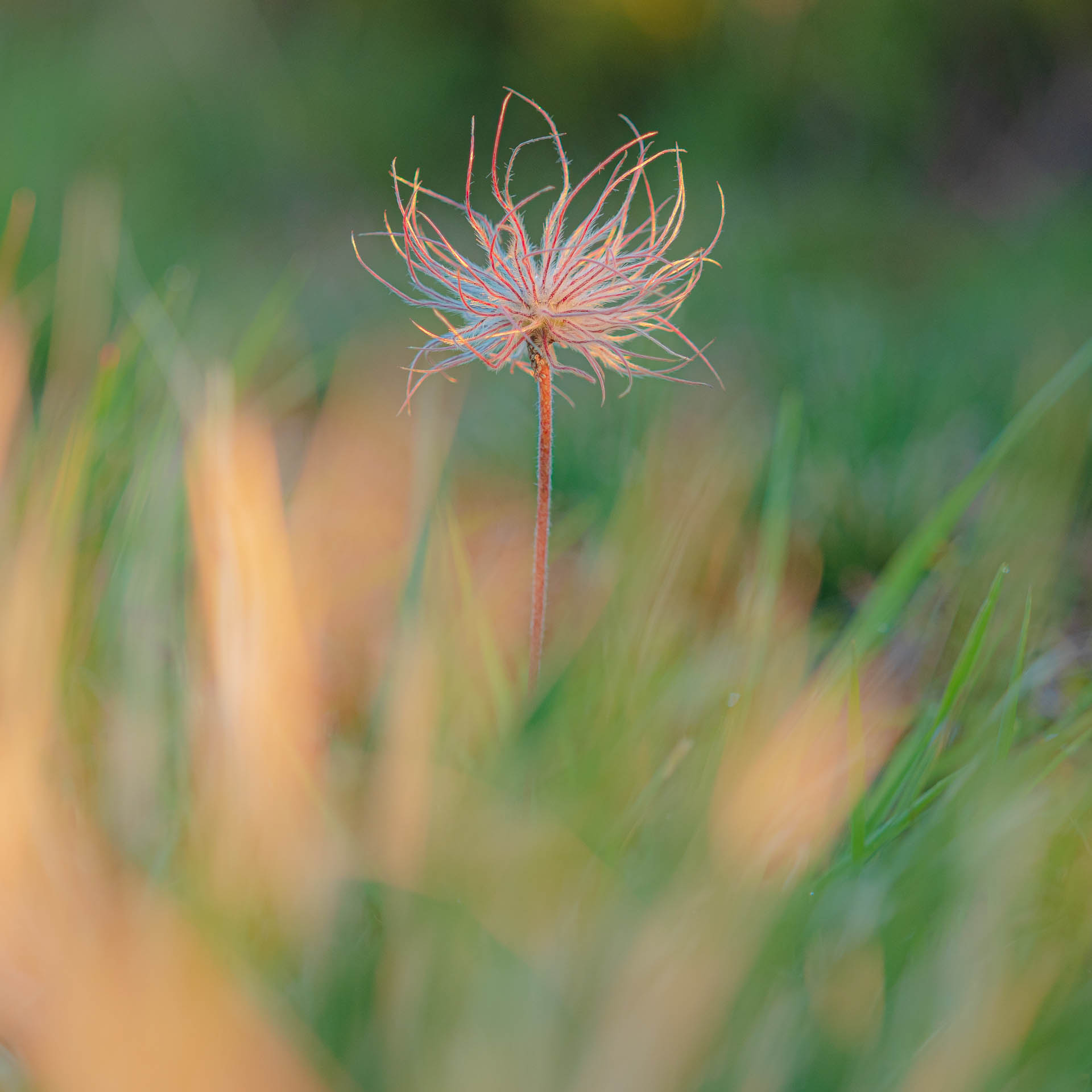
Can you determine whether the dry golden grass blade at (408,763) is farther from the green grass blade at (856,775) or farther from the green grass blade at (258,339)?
the green grass blade at (258,339)

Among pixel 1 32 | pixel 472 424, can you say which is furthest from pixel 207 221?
pixel 472 424

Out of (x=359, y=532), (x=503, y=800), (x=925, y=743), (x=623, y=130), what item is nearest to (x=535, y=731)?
(x=503, y=800)

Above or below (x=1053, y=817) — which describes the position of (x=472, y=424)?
above

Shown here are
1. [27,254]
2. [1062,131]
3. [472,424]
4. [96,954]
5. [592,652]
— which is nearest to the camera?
[96,954]

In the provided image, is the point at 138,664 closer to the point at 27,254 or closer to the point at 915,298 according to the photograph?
the point at 27,254

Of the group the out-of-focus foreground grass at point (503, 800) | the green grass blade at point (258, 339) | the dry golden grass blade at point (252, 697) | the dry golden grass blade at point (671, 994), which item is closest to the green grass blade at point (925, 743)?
the out-of-focus foreground grass at point (503, 800)
